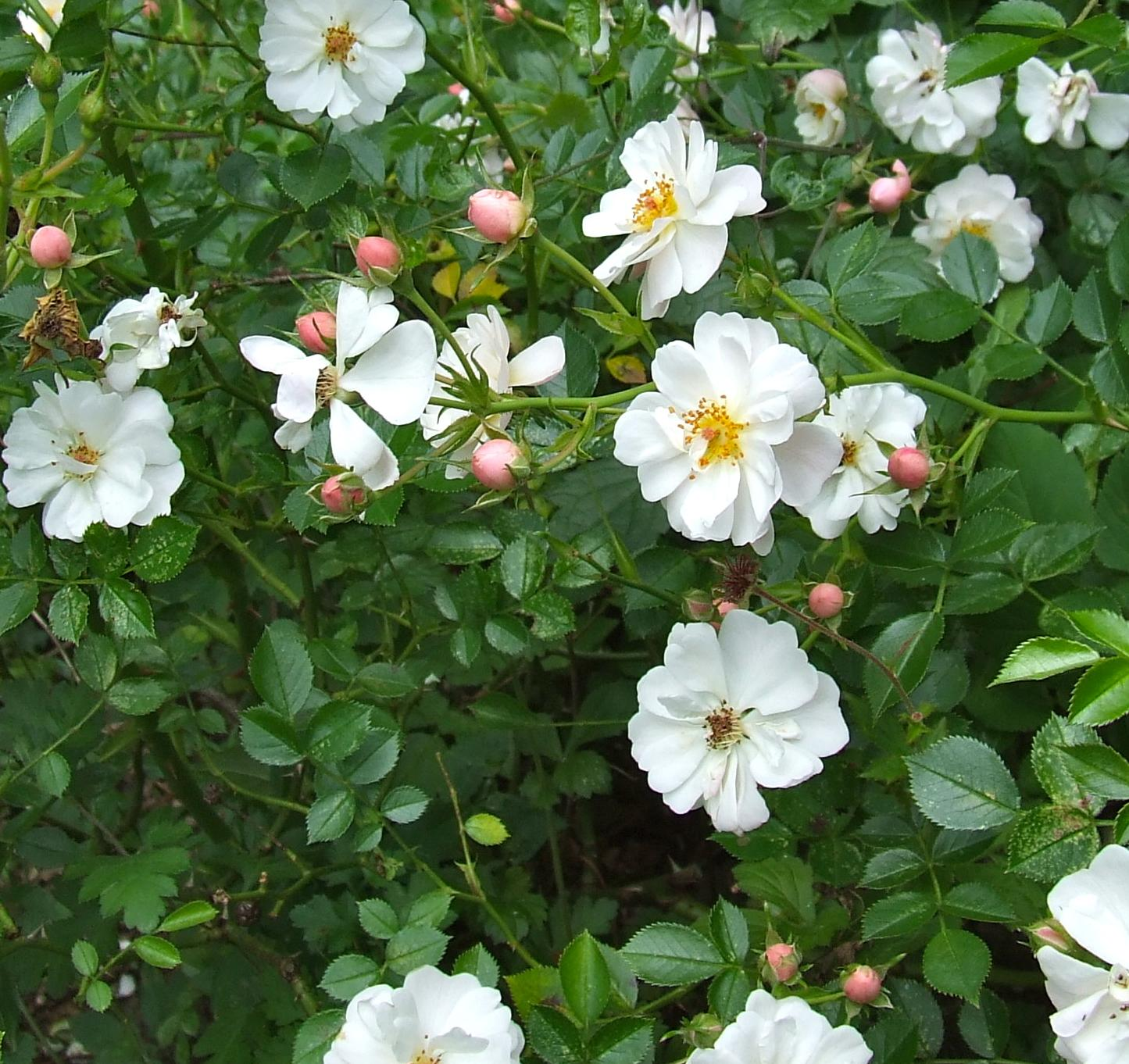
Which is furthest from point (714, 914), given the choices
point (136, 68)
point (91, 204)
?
point (136, 68)

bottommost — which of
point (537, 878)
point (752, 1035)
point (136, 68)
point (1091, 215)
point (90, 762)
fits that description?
point (537, 878)

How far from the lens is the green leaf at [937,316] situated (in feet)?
4.25

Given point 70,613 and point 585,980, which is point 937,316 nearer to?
point 585,980

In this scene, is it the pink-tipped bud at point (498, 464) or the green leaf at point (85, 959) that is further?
the green leaf at point (85, 959)

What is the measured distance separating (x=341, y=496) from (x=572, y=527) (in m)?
0.36

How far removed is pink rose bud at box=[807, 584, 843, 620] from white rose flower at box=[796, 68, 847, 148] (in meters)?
0.82

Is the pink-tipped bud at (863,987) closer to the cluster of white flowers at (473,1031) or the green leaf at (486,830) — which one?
the cluster of white flowers at (473,1031)

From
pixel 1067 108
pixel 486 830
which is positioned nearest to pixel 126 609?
pixel 486 830

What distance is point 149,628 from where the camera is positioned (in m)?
1.19

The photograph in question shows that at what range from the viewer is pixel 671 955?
Result: 1.03 metres

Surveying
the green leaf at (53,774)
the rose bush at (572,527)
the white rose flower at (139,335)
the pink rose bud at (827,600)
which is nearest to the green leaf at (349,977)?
the rose bush at (572,527)

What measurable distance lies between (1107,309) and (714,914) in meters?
0.76

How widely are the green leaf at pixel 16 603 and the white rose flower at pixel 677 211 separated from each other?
0.66 metres

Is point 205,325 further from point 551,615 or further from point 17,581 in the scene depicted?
point 551,615
